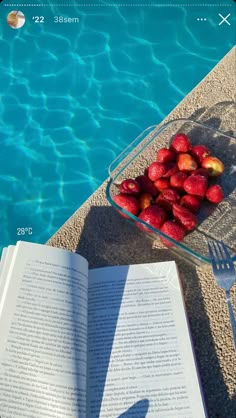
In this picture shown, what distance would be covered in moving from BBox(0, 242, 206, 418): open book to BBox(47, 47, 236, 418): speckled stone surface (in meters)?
0.04

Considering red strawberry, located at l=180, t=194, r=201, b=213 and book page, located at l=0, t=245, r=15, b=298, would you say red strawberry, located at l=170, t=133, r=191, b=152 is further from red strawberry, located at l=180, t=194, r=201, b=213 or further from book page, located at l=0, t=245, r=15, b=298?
book page, located at l=0, t=245, r=15, b=298

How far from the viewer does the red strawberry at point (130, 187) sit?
1040 millimetres

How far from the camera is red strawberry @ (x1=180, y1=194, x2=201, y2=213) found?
103 cm

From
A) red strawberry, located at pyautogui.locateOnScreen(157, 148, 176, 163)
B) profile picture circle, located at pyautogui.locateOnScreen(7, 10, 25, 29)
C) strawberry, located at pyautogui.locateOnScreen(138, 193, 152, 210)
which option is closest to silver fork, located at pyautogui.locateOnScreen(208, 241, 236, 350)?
strawberry, located at pyautogui.locateOnScreen(138, 193, 152, 210)

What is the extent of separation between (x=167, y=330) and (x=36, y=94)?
123 cm

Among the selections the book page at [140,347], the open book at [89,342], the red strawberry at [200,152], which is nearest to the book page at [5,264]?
the open book at [89,342]

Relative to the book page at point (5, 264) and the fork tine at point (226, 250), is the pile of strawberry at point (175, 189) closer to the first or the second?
the fork tine at point (226, 250)

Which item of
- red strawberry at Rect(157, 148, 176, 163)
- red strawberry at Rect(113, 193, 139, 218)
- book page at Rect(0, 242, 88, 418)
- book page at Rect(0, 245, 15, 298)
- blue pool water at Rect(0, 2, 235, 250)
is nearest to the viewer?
book page at Rect(0, 242, 88, 418)

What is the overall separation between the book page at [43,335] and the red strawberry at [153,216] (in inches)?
6.8

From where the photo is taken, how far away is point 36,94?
1.78m

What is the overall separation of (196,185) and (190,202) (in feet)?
0.14

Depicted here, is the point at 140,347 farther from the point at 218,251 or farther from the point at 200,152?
the point at 200,152

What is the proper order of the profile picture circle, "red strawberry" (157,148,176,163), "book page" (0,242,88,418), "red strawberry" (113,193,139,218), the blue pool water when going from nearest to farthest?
"book page" (0,242,88,418)
"red strawberry" (113,193,139,218)
"red strawberry" (157,148,176,163)
the blue pool water
the profile picture circle

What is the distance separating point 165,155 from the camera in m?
1.12
